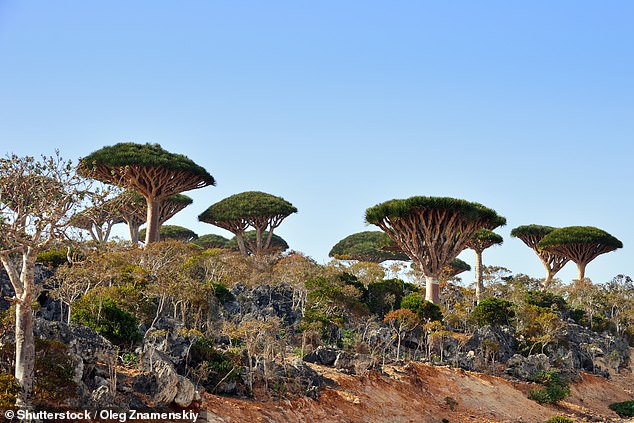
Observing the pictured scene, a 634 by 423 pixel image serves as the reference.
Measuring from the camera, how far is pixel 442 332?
1256 inches

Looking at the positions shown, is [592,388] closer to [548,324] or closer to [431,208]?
[548,324]

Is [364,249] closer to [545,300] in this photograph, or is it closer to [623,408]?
[545,300]

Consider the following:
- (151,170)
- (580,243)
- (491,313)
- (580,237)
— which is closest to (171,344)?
(491,313)

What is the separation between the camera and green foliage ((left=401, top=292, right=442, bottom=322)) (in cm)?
3538

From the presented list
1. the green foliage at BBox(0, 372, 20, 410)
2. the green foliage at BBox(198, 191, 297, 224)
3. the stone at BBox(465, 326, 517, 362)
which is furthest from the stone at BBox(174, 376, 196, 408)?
the green foliage at BBox(198, 191, 297, 224)

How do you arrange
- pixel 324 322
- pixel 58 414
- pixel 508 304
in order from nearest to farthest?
pixel 58 414 < pixel 324 322 < pixel 508 304

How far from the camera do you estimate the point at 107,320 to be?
21.2m

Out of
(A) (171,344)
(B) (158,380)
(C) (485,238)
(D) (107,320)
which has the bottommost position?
(B) (158,380)

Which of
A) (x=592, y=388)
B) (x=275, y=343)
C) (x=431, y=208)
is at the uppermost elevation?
(x=431, y=208)

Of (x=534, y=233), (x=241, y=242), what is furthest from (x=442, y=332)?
(x=534, y=233)

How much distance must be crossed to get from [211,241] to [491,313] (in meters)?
52.5

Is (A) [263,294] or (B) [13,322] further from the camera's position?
(A) [263,294]

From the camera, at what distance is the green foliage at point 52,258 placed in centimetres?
3253

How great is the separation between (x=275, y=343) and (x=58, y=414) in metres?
10.9
